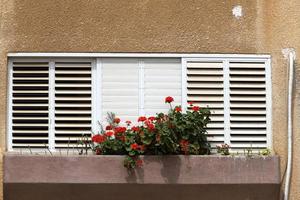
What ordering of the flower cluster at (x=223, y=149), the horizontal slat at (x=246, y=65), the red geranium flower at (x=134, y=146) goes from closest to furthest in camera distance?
the red geranium flower at (x=134, y=146) → the flower cluster at (x=223, y=149) → the horizontal slat at (x=246, y=65)

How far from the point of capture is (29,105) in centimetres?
838

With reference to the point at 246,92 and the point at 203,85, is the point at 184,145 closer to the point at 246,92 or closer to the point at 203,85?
the point at 203,85

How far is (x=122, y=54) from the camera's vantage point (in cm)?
839

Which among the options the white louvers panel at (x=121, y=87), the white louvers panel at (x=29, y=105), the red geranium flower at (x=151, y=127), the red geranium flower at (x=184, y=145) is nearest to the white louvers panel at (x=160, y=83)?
the white louvers panel at (x=121, y=87)

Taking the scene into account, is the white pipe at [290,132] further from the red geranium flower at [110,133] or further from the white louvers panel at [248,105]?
the red geranium flower at [110,133]

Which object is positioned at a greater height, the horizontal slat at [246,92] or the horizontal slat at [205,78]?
the horizontal slat at [205,78]

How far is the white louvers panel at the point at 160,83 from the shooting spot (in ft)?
27.7

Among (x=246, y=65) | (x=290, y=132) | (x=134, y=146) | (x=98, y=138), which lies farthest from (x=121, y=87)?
(x=290, y=132)

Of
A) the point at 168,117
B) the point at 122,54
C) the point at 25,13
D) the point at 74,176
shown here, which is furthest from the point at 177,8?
the point at 74,176

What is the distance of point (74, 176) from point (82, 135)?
703mm

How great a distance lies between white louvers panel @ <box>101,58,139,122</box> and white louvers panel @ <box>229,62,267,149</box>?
4.38 ft

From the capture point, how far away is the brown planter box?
25.8 feet

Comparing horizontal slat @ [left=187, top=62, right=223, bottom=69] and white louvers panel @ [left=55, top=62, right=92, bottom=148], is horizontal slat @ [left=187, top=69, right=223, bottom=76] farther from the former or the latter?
white louvers panel @ [left=55, top=62, right=92, bottom=148]

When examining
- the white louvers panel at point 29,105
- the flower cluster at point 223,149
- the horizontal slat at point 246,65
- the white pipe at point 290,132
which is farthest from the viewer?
the horizontal slat at point 246,65
